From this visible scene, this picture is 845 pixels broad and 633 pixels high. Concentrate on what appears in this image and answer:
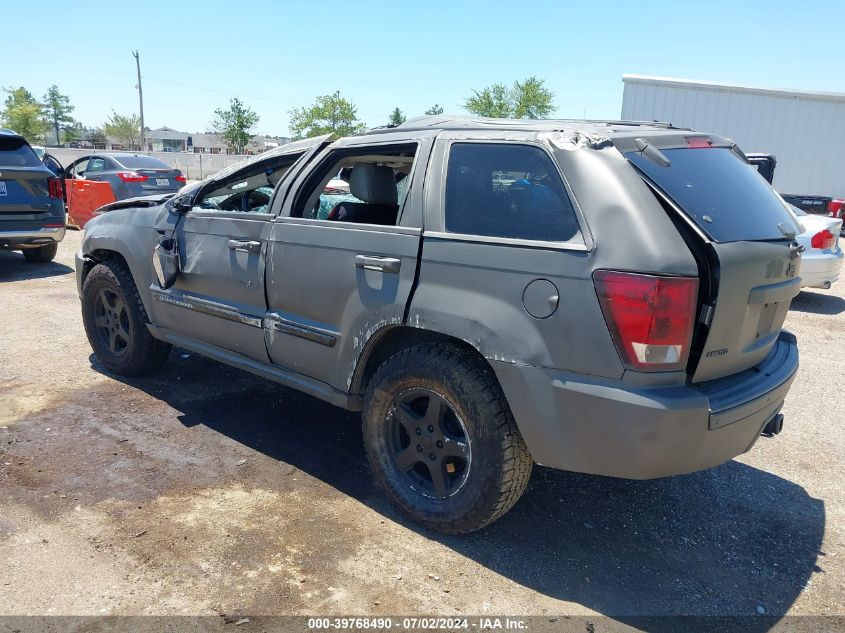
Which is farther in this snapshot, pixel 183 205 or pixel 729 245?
pixel 183 205

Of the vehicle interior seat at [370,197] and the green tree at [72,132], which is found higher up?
the green tree at [72,132]

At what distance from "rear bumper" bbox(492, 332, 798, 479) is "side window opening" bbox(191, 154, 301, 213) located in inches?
88.8

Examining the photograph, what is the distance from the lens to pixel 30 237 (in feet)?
28.8

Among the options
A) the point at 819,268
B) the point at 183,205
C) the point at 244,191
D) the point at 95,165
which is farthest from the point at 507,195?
the point at 95,165

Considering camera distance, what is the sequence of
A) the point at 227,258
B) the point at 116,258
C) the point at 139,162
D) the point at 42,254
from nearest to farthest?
the point at 227,258 < the point at 116,258 < the point at 42,254 < the point at 139,162

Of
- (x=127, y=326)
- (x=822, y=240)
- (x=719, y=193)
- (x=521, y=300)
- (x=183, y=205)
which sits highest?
(x=719, y=193)

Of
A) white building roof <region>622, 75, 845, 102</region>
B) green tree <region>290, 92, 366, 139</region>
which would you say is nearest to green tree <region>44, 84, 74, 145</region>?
green tree <region>290, 92, 366, 139</region>

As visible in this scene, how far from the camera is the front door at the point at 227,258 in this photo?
154 inches

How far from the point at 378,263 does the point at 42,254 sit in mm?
8797

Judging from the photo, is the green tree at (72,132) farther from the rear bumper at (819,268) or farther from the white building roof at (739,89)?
the rear bumper at (819,268)

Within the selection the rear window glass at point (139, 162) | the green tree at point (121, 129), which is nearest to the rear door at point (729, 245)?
the rear window glass at point (139, 162)

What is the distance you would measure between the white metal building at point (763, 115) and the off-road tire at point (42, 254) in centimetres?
1426

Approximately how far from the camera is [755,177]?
130 inches

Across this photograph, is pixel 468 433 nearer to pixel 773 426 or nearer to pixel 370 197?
pixel 773 426
